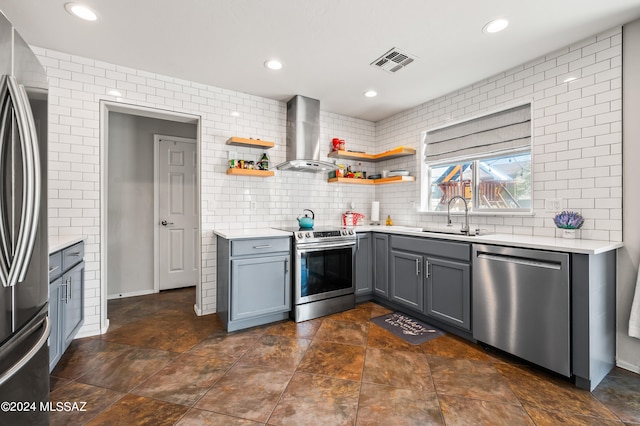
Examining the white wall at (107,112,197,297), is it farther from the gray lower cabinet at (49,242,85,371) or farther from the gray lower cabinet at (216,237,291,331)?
the gray lower cabinet at (216,237,291,331)

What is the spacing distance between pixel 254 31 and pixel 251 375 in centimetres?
257

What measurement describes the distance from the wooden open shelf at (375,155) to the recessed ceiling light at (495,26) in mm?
1684

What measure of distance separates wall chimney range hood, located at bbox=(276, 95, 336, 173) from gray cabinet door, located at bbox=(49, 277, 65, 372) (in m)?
2.28

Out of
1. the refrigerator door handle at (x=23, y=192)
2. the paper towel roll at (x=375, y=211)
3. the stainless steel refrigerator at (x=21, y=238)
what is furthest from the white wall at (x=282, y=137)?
the refrigerator door handle at (x=23, y=192)

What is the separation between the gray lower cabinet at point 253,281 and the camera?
8.97 ft

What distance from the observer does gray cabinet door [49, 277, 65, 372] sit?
181 centimetres

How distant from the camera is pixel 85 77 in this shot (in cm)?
269

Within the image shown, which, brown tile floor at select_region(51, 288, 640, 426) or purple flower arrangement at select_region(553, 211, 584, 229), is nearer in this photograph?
brown tile floor at select_region(51, 288, 640, 426)

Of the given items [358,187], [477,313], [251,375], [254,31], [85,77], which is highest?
[254,31]

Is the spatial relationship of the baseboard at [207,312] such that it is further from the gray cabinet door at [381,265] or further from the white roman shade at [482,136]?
the white roman shade at [482,136]

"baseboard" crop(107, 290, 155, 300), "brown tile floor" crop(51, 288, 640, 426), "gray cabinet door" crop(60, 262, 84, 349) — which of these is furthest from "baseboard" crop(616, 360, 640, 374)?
"baseboard" crop(107, 290, 155, 300)

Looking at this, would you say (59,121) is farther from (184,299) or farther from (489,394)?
(489,394)

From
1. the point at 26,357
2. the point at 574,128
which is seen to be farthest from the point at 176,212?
the point at 574,128

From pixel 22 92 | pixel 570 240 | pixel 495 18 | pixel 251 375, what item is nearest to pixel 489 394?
pixel 570 240
